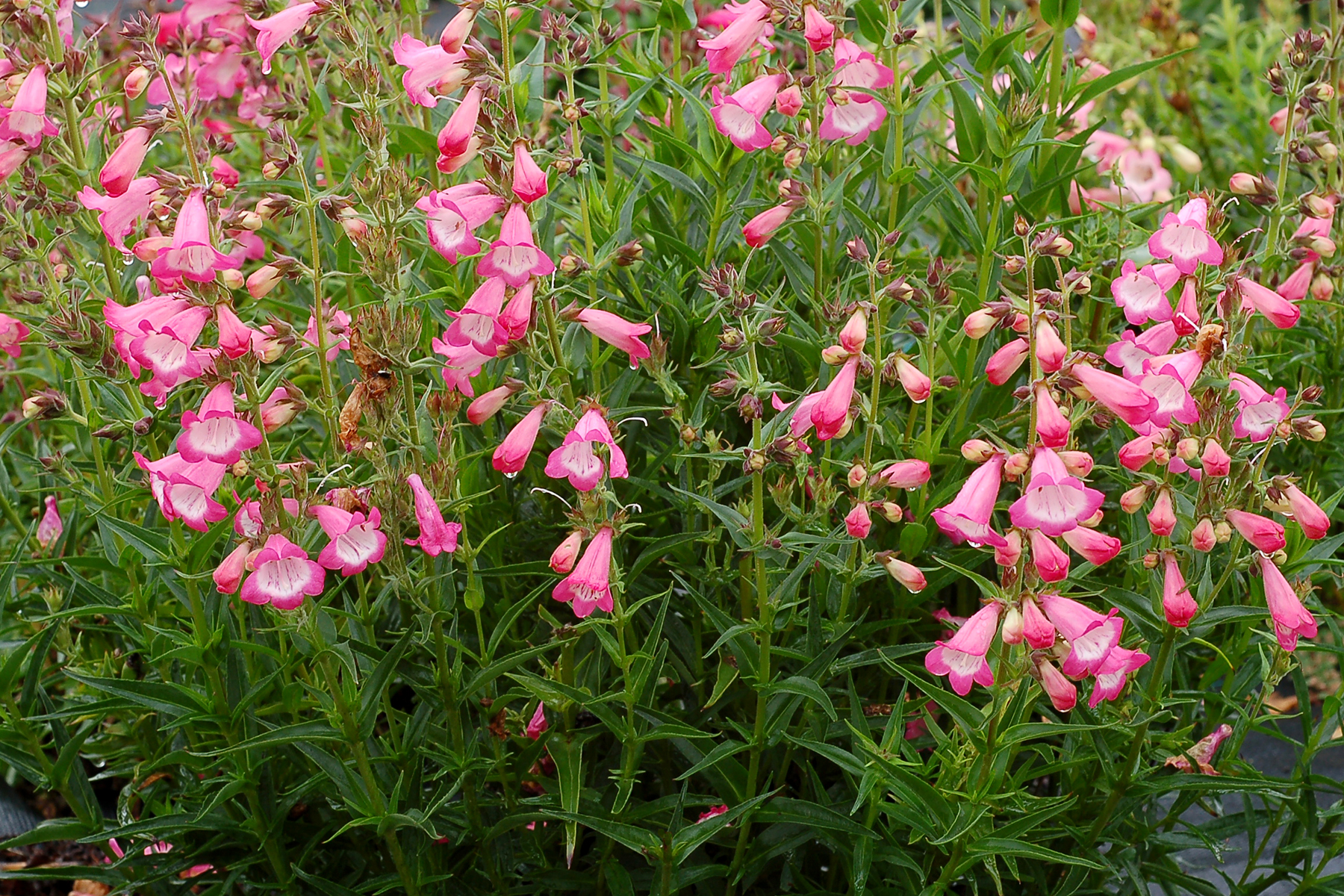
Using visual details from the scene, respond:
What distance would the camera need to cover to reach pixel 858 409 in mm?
2555

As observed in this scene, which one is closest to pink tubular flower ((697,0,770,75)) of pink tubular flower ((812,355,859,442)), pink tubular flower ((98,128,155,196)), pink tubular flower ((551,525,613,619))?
pink tubular flower ((812,355,859,442))

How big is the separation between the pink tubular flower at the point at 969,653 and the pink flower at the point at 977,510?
16 centimetres

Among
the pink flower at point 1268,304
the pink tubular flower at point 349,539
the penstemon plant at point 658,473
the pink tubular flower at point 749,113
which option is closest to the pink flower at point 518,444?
the penstemon plant at point 658,473

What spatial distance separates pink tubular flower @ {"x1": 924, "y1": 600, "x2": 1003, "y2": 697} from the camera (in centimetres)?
232

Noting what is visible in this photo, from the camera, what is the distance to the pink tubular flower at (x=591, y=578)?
8.18ft

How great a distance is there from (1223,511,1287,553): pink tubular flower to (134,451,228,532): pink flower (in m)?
2.11

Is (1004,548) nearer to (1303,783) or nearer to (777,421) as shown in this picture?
(777,421)

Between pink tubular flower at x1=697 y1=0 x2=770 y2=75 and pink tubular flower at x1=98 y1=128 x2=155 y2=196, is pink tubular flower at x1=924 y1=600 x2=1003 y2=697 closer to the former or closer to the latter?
pink tubular flower at x1=697 y1=0 x2=770 y2=75

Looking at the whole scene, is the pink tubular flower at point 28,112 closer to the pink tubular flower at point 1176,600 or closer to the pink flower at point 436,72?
the pink flower at point 436,72

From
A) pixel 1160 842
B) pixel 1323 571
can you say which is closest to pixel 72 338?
pixel 1160 842

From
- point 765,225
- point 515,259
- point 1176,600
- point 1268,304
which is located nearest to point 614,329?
point 515,259

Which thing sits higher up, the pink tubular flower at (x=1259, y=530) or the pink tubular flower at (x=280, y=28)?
the pink tubular flower at (x=280, y=28)

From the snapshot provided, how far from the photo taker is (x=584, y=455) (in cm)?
244

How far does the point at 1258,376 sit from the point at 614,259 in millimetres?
1867
